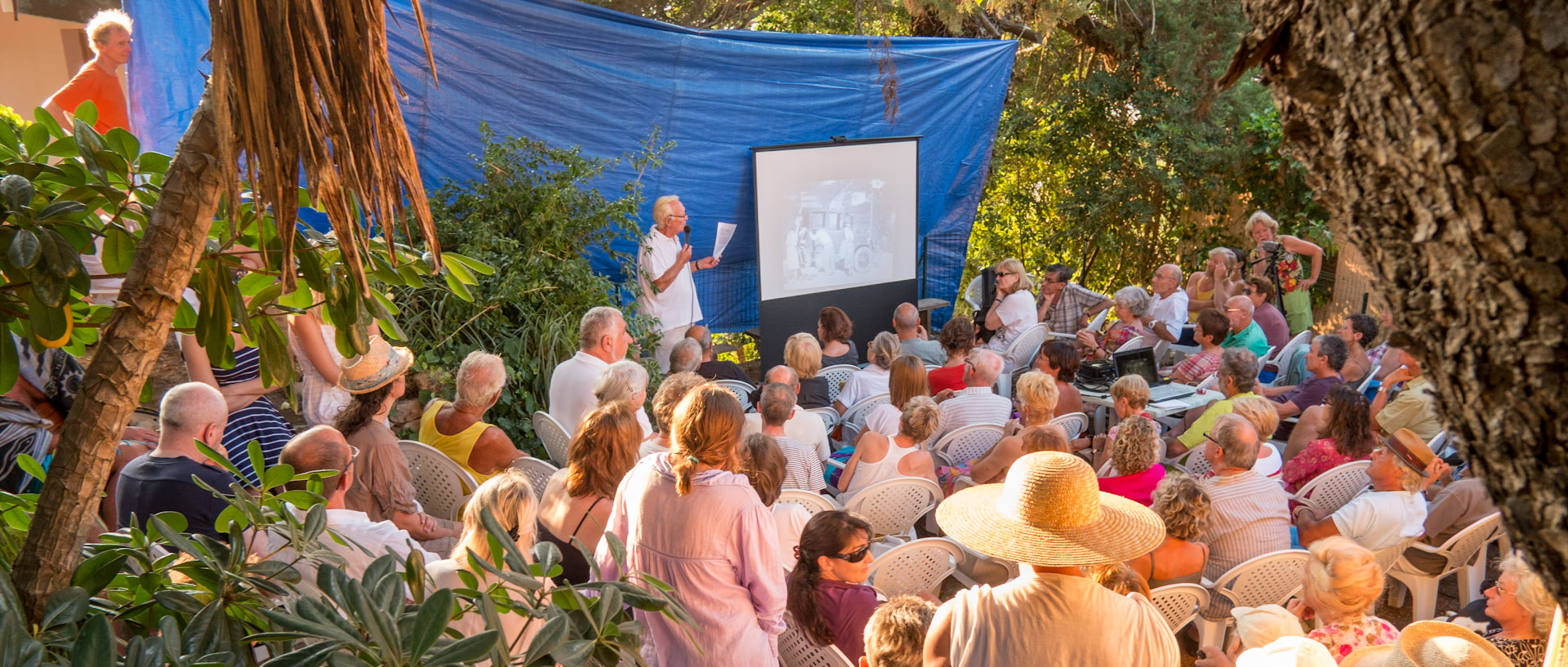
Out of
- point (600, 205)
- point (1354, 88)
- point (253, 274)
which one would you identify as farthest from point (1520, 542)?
point (600, 205)

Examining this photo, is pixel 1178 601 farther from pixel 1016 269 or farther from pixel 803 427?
pixel 1016 269

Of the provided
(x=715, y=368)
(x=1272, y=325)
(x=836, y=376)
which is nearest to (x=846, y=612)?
(x=715, y=368)

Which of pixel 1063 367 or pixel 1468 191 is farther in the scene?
pixel 1063 367

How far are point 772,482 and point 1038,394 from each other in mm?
1966

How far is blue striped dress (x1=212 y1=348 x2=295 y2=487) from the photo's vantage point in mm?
3811

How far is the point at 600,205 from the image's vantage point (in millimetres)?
6820

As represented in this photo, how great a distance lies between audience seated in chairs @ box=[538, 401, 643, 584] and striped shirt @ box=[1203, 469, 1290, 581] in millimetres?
2194

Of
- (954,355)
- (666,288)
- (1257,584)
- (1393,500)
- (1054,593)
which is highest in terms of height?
(666,288)

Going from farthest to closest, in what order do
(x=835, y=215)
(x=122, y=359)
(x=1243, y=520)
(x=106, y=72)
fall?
(x=835, y=215) → (x=106, y=72) → (x=1243, y=520) → (x=122, y=359)

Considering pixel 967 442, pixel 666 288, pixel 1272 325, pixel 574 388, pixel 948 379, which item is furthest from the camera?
pixel 666 288

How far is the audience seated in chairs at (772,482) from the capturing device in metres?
3.28

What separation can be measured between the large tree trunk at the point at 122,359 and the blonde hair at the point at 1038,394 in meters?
4.07

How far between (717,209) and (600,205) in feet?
5.46

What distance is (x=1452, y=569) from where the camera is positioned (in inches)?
159
